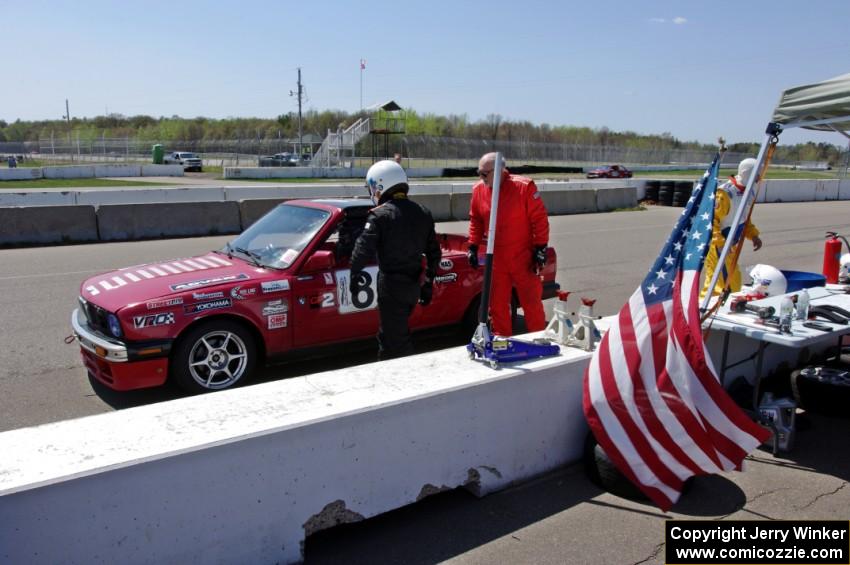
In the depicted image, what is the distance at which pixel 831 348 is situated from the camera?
5.91 m

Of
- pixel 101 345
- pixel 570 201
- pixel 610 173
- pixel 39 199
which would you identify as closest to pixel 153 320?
pixel 101 345

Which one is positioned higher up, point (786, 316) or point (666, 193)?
point (666, 193)

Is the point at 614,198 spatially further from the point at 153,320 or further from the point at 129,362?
the point at 129,362

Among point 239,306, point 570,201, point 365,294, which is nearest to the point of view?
point 239,306

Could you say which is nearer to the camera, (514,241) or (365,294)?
(514,241)

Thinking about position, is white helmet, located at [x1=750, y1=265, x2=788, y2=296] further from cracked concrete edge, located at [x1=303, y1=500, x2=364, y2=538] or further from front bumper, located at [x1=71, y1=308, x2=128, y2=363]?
front bumper, located at [x1=71, y1=308, x2=128, y2=363]

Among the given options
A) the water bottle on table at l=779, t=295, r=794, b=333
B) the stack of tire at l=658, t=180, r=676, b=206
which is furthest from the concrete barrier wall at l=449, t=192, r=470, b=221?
the water bottle on table at l=779, t=295, r=794, b=333

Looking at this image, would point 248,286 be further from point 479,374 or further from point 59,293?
point 59,293

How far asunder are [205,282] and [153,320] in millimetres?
500

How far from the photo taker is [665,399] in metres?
3.49

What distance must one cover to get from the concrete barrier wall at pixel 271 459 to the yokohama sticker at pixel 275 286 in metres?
1.72

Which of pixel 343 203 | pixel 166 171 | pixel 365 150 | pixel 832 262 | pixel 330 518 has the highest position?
pixel 365 150

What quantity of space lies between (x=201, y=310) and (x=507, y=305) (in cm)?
245

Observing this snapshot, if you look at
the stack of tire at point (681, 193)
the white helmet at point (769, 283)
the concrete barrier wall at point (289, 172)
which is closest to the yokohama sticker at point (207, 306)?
the white helmet at point (769, 283)
